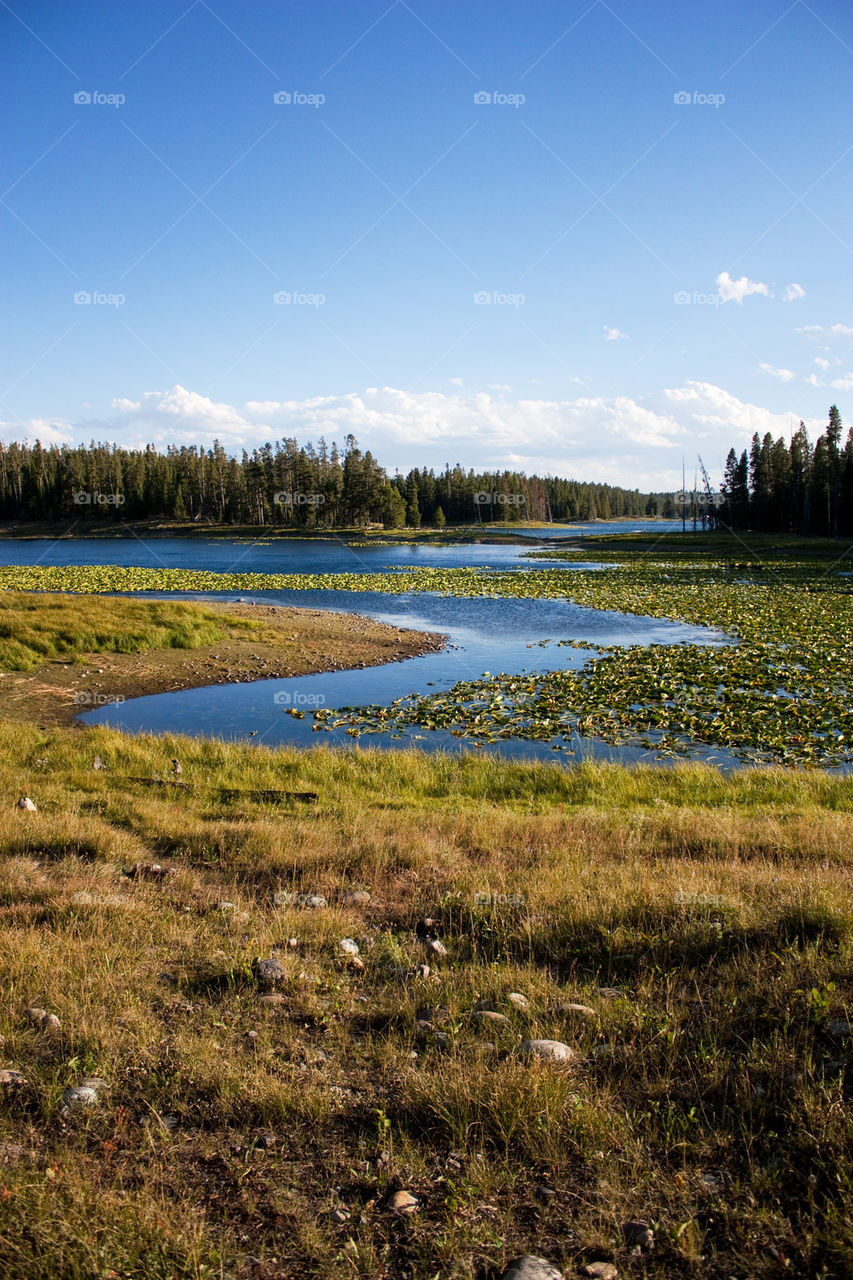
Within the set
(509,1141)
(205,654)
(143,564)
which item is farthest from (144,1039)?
(143,564)

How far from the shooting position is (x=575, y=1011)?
15.5 feet

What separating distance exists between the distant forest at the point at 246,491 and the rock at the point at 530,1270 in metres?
120

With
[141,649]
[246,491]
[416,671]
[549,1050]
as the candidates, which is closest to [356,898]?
[549,1050]

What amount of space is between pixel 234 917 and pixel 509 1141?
333 cm

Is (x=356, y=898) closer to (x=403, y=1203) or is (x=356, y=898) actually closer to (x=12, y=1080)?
(x=12, y=1080)

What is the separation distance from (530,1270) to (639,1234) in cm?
53

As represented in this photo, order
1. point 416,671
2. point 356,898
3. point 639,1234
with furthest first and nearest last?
point 416,671 → point 356,898 → point 639,1234

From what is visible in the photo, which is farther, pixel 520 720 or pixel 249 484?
pixel 249 484

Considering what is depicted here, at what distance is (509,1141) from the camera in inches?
145

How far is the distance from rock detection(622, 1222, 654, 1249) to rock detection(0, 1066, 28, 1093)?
3.24 m

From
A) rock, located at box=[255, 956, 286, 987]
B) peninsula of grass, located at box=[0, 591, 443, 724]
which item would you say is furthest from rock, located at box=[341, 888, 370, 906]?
peninsula of grass, located at box=[0, 591, 443, 724]

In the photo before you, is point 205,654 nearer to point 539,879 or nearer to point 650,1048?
point 539,879

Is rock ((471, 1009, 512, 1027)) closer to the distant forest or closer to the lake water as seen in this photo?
the lake water

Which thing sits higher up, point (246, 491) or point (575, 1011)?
point (246, 491)
